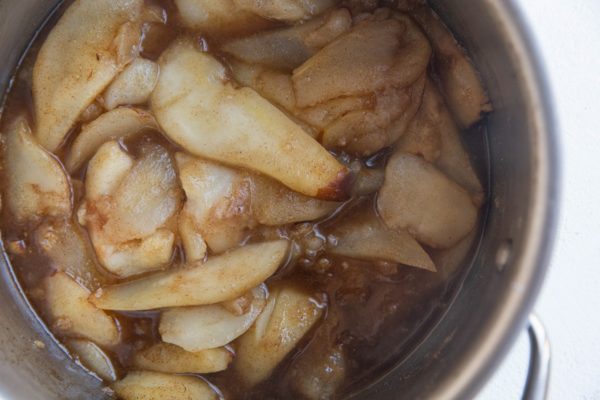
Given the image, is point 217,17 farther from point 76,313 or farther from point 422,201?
point 76,313

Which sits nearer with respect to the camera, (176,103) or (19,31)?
(176,103)

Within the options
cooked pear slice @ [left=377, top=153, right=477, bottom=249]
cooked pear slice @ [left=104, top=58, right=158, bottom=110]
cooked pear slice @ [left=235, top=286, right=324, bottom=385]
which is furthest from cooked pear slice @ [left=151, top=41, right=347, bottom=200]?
cooked pear slice @ [left=235, top=286, right=324, bottom=385]

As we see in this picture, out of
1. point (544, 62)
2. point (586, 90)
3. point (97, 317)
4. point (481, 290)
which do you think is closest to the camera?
point (544, 62)

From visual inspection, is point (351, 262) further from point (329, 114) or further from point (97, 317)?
point (97, 317)

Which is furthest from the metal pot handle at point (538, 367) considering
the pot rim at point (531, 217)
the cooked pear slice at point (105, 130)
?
the cooked pear slice at point (105, 130)

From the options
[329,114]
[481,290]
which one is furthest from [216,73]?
[481,290]

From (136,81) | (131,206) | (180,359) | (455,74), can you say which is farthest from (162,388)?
(455,74)
